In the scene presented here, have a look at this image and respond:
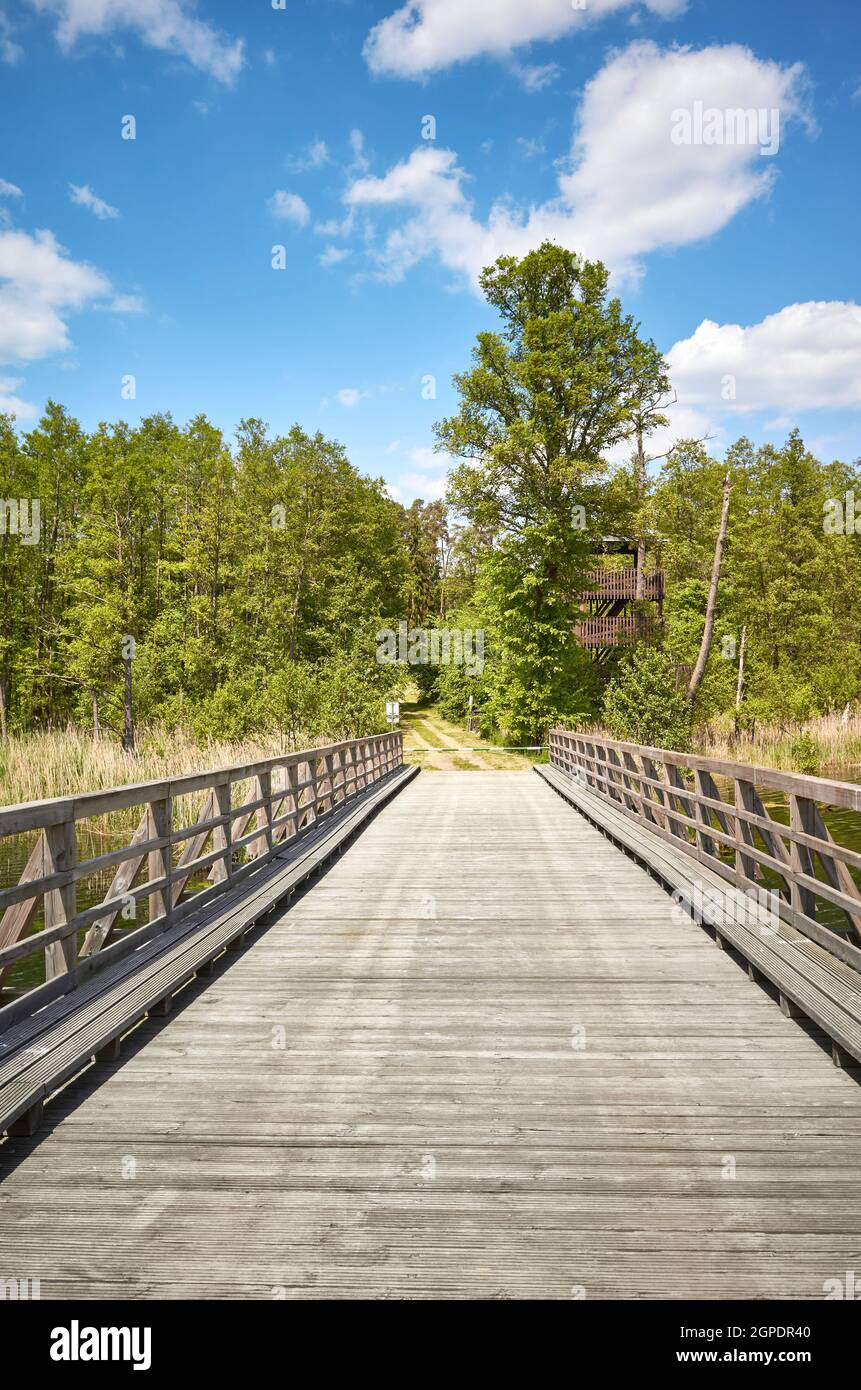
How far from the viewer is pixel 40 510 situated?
3700 centimetres

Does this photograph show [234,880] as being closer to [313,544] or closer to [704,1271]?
[704,1271]

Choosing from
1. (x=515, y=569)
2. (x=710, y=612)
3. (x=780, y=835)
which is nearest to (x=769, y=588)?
(x=710, y=612)

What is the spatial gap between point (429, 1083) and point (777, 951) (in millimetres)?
2624

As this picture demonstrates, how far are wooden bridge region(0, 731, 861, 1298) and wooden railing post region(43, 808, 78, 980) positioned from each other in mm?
16

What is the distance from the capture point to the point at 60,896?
441cm

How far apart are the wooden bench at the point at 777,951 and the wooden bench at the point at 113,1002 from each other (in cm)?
362

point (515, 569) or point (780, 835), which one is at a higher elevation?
point (515, 569)

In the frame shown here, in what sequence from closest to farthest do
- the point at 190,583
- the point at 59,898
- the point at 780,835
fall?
the point at 59,898, the point at 780,835, the point at 190,583

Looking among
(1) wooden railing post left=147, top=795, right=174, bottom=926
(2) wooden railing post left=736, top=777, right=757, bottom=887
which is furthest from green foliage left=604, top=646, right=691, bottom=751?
(1) wooden railing post left=147, top=795, right=174, bottom=926

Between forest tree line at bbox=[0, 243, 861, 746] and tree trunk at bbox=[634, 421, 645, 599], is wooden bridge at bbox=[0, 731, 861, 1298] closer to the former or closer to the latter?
forest tree line at bbox=[0, 243, 861, 746]

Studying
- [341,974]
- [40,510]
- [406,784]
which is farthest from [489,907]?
[40,510]

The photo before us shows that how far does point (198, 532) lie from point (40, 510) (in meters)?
8.50

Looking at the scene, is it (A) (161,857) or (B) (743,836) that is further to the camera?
(B) (743,836)

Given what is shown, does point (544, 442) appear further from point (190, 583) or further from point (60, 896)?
point (60, 896)
